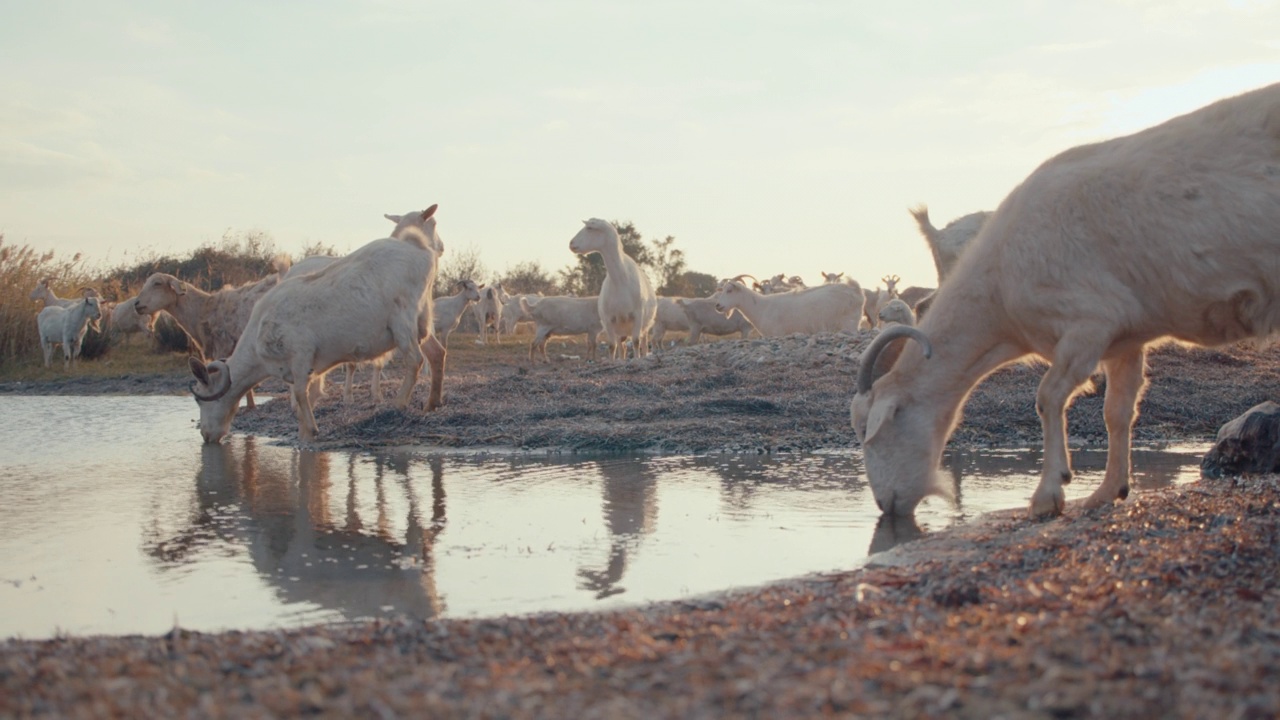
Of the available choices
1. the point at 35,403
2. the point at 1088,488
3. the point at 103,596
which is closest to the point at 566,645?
the point at 103,596

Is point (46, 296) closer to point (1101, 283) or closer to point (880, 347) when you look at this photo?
point (880, 347)

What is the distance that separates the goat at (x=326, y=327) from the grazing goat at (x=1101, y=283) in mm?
Answer: 6475

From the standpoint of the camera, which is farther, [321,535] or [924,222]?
[924,222]

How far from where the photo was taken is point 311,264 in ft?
58.0

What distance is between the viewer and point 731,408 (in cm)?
1223

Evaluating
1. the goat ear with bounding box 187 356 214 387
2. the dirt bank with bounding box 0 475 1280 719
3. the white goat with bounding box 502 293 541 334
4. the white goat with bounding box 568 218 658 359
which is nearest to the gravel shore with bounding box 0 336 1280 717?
the dirt bank with bounding box 0 475 1280 719

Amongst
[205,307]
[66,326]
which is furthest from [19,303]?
[205,307]

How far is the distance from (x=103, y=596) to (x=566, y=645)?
9.02 ft

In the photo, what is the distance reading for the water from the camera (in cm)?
502

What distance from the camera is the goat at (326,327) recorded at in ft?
38.7

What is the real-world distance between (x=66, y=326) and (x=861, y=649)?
26080 mm

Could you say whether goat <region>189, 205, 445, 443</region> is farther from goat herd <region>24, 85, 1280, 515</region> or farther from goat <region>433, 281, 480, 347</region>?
goat <region>433, 281, 480, 347</region>

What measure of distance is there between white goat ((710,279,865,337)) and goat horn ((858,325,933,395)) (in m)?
19.9

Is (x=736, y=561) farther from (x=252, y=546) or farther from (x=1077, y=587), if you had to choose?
(x=252, y=546)
